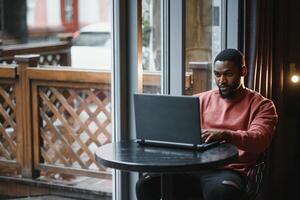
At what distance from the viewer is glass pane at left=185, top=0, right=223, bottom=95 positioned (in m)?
3.41

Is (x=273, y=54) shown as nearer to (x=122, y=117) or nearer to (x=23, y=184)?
(x=122, y=117)

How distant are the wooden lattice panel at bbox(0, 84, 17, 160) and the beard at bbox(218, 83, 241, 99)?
3.37ft

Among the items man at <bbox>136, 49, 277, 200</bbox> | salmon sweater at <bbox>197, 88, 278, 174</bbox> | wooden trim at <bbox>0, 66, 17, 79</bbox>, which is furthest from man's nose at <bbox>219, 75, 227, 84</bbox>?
wooden trim at <bbox>0, 66, 17, 79</bbox>

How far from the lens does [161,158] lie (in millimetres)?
2273

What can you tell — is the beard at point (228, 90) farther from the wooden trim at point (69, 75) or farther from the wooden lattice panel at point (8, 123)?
the wooden lattice panel at point (8, 123)

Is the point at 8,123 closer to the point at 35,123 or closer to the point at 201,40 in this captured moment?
the point at 35,123

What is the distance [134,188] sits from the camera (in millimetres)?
2854

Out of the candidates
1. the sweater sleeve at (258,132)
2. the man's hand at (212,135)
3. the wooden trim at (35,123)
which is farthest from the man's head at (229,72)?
the wooden trim at (35,123)

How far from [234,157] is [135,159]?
1.36ft

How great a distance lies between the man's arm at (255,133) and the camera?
254 centimetres

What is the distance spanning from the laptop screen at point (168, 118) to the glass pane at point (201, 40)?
2.95 feet

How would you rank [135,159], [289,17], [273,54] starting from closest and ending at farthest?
[135,159] < [273,54] < [289,17]

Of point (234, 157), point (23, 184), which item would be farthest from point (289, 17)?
point (23, 184)

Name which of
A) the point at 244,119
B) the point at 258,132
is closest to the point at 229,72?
the point at 244,119
